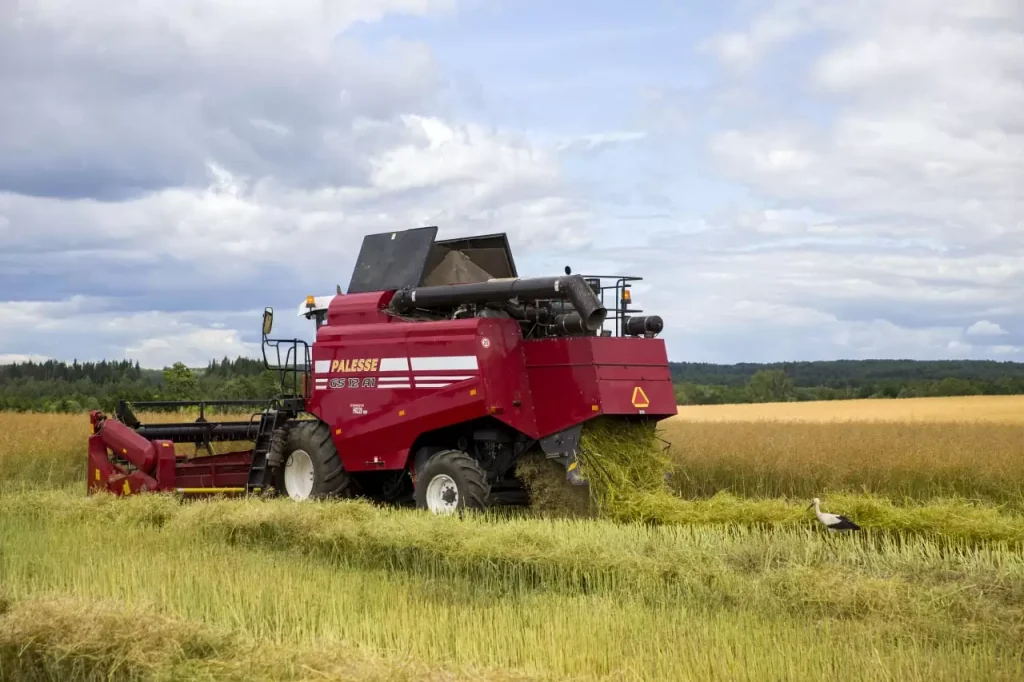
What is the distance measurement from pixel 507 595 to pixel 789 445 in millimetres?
9594

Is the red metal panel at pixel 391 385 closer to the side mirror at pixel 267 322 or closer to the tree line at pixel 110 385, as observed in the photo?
the side mirror at pixel 267 322

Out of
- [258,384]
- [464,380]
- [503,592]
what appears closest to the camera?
[503,592]

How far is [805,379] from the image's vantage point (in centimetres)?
7406

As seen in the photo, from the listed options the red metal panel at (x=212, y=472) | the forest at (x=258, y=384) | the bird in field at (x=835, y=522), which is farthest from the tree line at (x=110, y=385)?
the bird in field at (x=835, y=522)

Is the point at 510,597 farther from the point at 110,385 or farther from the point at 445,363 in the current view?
the point at 110,385

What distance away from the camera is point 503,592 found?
797 cm

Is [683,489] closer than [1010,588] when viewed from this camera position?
No

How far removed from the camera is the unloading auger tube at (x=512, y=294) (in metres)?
11.3

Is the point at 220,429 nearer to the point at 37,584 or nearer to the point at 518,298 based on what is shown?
the point at 518,298

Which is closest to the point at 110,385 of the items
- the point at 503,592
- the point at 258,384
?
the point at 258,384

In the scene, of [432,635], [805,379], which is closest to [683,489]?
[432,635]

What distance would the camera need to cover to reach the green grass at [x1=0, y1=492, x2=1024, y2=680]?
5.80 metres

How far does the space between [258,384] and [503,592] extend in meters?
27.2

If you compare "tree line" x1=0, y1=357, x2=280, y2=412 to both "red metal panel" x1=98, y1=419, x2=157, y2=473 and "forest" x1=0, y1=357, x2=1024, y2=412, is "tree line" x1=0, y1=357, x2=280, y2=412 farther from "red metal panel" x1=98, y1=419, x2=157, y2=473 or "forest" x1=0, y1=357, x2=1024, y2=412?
"red metal panel" x1=98, y1=419, x2=157, y2=473
